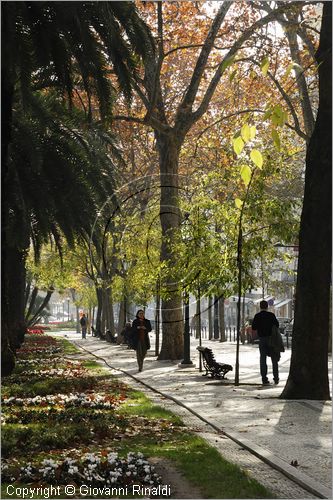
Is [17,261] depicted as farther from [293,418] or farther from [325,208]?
[293,418]

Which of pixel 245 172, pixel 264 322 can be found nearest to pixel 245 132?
pixel 245 172

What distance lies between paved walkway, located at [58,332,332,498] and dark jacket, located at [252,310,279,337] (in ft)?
4.07

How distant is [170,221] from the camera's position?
28969 millimetres

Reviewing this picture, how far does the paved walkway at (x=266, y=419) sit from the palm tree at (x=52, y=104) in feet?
13.7

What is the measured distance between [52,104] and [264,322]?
23.3 feet

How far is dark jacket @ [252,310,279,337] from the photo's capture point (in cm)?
1892

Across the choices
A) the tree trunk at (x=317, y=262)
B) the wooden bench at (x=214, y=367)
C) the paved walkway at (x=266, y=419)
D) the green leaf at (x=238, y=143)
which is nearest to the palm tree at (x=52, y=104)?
the tree trunk at (x=317, y=262)

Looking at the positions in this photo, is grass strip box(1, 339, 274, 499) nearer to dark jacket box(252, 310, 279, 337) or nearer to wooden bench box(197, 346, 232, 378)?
dark jacket box(252, 310, 279, 337)

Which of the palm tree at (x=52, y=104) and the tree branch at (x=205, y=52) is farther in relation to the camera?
the tree branch at (x=205, y=52)

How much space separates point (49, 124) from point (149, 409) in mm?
8219

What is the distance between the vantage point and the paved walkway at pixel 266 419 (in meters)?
8.61

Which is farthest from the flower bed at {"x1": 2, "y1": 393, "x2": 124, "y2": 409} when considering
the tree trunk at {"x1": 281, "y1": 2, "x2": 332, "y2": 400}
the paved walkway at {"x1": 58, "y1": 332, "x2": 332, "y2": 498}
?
the tree trunk at {"x1": 281, "y1": 2, "x2": 332, "y2": 400}

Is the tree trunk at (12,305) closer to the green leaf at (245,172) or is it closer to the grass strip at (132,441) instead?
the grass strip at (132,441)

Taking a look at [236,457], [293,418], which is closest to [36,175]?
[293,418]
